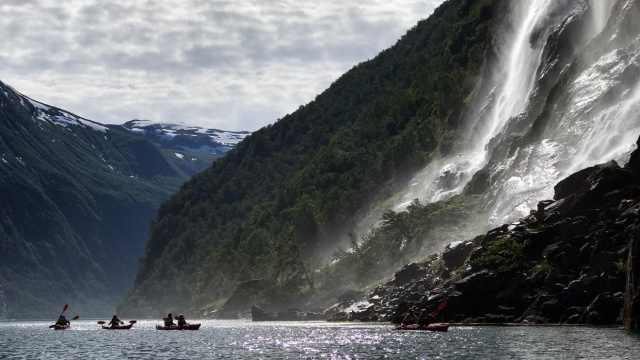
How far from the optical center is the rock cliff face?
3162 inches

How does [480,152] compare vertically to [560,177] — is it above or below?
above

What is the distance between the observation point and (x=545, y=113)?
14312 centimetres

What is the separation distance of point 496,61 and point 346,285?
2565 inches

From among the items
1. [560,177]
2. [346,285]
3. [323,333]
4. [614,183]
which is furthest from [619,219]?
[346,285]

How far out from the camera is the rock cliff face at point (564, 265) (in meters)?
80.3

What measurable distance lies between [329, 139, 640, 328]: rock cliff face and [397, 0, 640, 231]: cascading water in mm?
23982

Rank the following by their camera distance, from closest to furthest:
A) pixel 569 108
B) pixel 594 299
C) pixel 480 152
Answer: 1. pixel 594 299
2. pixel 569 108
3. pixel 480 152

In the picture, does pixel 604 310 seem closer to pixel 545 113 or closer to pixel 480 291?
pixel 480 291

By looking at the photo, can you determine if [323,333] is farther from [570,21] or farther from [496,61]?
[496,61]

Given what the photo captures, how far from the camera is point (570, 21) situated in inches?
6181

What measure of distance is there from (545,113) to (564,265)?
6076 cm

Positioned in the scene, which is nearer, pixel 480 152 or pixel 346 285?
pixel 346 285

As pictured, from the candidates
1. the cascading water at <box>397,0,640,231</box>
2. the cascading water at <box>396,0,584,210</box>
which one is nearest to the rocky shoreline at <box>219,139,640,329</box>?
the cascading water at <box>397,0,640,231</box>

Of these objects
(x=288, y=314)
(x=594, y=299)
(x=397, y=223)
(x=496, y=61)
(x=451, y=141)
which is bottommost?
(x=594, y=299)
